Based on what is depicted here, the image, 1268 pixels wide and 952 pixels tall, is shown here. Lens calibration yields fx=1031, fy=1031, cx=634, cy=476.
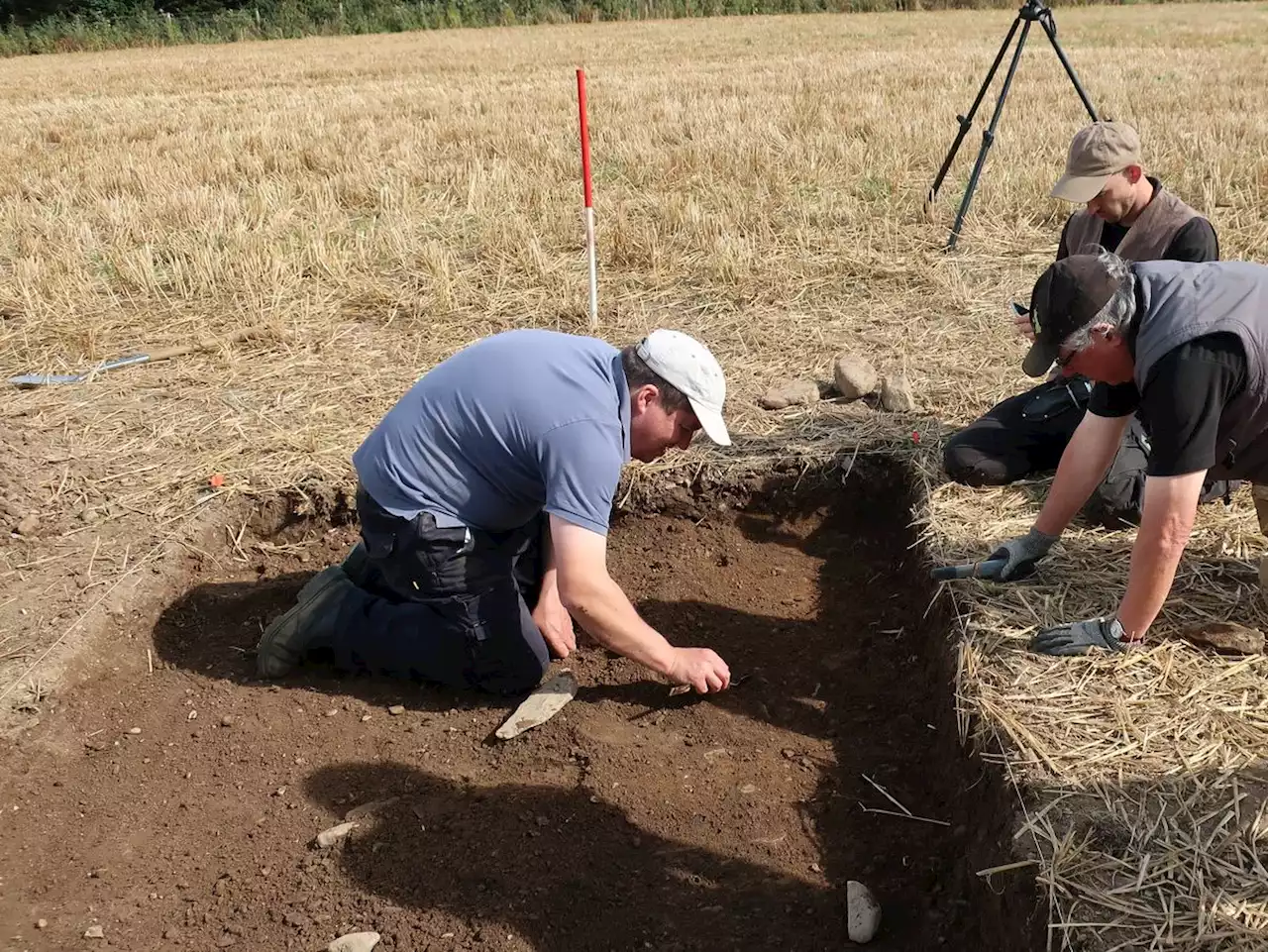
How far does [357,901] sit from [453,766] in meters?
0.58

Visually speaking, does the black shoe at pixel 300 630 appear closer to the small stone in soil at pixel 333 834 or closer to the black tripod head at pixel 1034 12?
the small stone in soil at pixel 333 834

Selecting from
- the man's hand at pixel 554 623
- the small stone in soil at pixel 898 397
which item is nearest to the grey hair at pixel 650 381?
the man's hand at pixel 554 623

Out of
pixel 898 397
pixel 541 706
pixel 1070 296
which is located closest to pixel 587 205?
pixel 898 397

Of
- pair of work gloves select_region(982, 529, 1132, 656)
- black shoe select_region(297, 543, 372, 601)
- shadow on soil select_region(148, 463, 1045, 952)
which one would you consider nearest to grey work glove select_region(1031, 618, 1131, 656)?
pair of work gloves select_region(982, 529, 1132, 656)

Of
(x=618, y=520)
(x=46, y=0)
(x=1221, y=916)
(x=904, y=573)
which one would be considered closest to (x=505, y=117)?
(x=618, y=520)

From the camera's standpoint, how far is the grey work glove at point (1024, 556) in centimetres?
362

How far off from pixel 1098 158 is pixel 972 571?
5.82 ft

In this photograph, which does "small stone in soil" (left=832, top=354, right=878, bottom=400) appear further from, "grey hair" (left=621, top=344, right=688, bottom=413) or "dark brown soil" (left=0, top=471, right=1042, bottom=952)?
"grey hair" (left=621, top=344, right=688, bottom=413)

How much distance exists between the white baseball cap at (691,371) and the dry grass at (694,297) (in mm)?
1219

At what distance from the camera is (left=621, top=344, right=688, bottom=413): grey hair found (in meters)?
2.85

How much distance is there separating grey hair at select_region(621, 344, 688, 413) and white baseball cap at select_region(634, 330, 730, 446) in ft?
0.06

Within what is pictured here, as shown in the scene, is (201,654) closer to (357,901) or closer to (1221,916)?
(357,901)

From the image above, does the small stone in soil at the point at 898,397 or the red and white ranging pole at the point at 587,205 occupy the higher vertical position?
the red and white ranging pole at the point at 587,205

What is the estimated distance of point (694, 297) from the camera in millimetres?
6336
